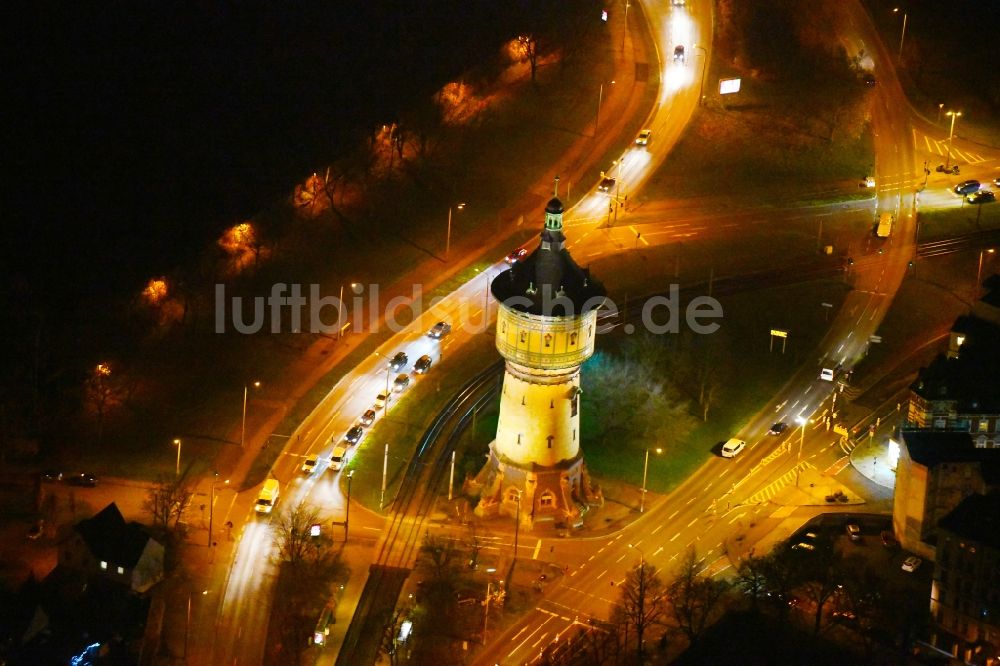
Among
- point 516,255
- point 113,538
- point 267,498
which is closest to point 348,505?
point 267,498

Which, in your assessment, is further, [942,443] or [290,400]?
[290,400]

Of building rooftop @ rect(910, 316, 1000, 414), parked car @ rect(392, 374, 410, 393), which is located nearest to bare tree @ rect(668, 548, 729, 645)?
building rooftop @ rect(910, 316, 1000, 414)

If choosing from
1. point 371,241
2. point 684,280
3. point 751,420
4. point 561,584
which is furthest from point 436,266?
point 561,584

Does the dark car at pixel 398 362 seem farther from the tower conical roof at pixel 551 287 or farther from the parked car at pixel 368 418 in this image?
the tower conical roof at pixel 551 287

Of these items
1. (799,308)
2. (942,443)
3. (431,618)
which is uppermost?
(799,308)

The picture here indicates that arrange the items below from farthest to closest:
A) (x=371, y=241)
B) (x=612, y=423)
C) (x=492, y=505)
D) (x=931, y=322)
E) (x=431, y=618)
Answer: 1. (x=371, y=241)
2. (x=931, y=322)
3. (x=612, y=423)
4. (x=492, y=505)
5. (x=431, y=618)

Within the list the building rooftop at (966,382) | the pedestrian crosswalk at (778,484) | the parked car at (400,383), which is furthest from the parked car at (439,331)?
the building rooftop at (966,382)

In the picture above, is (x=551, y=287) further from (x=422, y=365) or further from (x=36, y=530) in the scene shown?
(x=36, y=530)

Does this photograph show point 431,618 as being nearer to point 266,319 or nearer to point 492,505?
point 492,505
